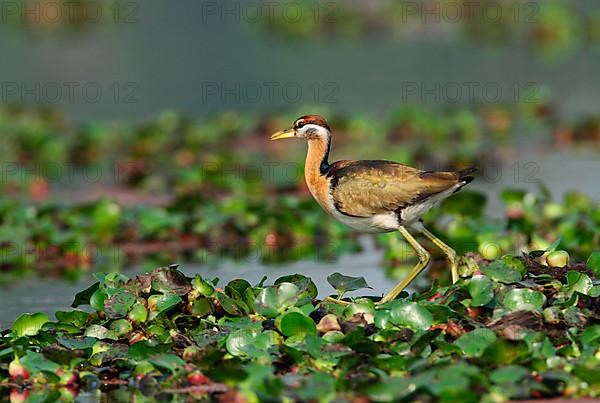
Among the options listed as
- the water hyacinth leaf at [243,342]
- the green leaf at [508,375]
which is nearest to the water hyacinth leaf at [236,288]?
the water hyacinth leaf at [243,342]

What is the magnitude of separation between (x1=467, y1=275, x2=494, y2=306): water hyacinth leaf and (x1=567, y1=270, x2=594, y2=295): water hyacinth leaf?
460mm

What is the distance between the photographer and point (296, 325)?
23.0 ft

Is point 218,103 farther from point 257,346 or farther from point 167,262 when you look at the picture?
point 257,346

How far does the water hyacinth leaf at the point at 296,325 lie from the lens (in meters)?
7.00

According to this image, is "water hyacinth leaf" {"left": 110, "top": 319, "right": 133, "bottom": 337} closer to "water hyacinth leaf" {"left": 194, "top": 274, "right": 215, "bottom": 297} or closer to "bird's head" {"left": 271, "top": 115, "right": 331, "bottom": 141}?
"water hyacinth leaf" {"left": 194, "top": 274, "right": 215, "bottom": 297}

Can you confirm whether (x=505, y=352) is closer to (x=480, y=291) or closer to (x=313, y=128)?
(x=480, y=291)

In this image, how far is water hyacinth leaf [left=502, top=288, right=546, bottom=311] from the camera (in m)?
7.03

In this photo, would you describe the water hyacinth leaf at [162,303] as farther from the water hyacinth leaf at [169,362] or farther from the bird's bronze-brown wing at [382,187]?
the bird's bronze-brown wing at [382,187]

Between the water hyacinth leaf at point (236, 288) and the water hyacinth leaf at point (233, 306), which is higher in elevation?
the water hyacinth leaf at point (236, 288)

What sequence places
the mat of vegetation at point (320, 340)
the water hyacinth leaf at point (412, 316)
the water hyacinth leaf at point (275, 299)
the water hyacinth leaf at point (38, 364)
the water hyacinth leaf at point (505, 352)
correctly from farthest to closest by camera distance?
the water hyacinth leaf at point (275, 299) < the water hyacinth leaf at point (412, 316) < the water hyacinth leaf at point (38, 364) < the water hyacinth leaf at point (505, 352) < the mat of vegetation at point (320, 340)

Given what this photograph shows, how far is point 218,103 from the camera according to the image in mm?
21109

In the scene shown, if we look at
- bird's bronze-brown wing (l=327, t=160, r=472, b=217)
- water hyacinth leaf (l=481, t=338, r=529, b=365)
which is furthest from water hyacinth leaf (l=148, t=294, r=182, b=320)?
water hyacinth leaf (l=481, t=338, r=529, b=365)

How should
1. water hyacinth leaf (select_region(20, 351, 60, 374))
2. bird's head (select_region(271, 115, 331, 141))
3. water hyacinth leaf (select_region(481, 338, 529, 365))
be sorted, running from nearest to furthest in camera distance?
water hyacinth leaf (select_region(481, 338, 529, 365))
water hyacinth leaf (select_region(20, 351, 60, 374))
bird's head (select_region(271, 115, 331, 141))

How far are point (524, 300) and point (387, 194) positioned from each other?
1.40 metres
